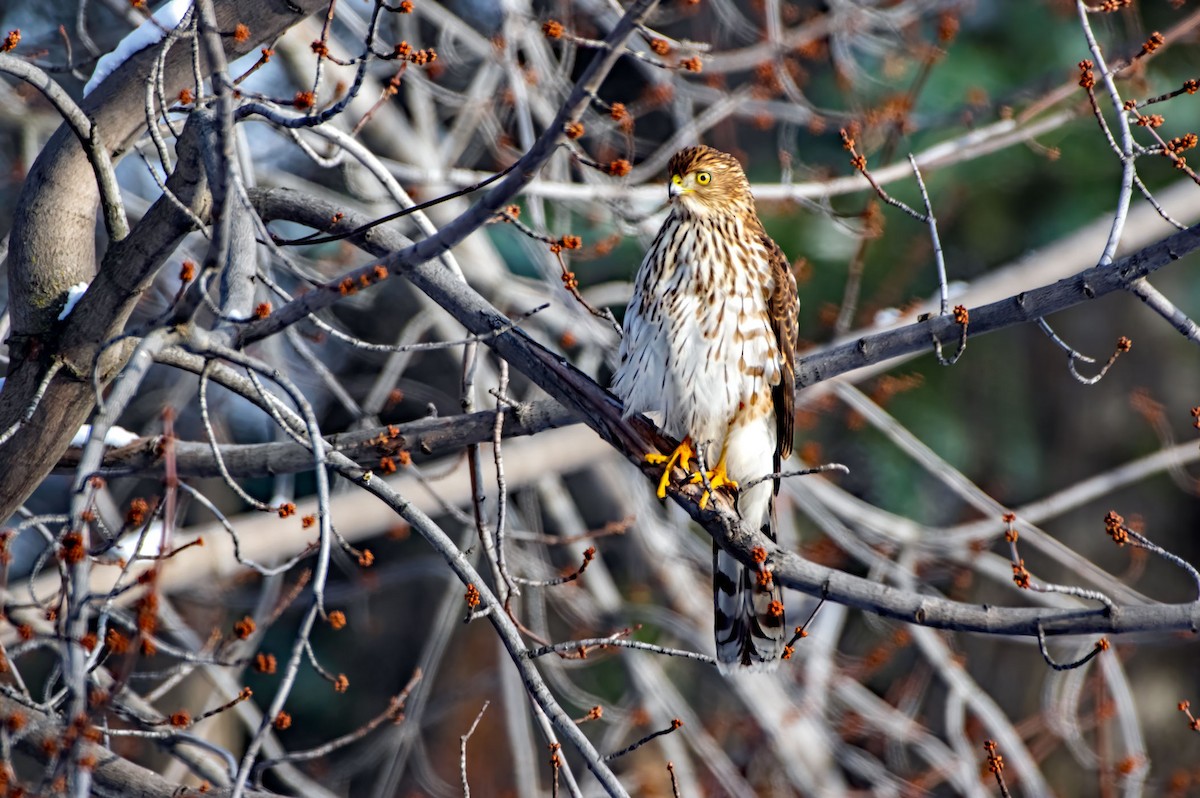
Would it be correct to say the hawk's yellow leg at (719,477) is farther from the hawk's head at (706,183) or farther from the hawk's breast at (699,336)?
the hawk's head at (706,183)

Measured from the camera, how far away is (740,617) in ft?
12.5

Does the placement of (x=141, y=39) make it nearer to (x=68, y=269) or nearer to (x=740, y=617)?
(x=68, y=269)

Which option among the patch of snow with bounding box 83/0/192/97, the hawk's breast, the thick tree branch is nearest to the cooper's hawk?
the hawk's breast

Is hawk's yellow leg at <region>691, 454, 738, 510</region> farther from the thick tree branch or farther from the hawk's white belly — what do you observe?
the thick tree branch

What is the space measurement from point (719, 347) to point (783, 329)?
24 centimetres

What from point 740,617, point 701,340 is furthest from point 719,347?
point 740,617

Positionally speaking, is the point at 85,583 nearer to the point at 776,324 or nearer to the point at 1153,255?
the point at 1153,255

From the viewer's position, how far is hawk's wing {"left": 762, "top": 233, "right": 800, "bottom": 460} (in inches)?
146

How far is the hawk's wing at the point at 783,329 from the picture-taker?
371 cm

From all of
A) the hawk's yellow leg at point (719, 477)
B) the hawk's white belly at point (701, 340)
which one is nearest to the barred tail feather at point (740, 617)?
the hawk's yellow leg at point (719, 477)

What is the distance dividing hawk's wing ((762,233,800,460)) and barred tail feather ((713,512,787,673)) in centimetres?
46

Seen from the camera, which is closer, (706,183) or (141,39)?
(141,39)

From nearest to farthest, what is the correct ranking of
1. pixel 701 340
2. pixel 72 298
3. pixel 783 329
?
pixel 72 298 → pixel 701 340 → pixel 783 329

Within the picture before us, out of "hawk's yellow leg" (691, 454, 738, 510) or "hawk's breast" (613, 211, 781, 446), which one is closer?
"hawk's yellow leg" (691, 454, 738, 510)
